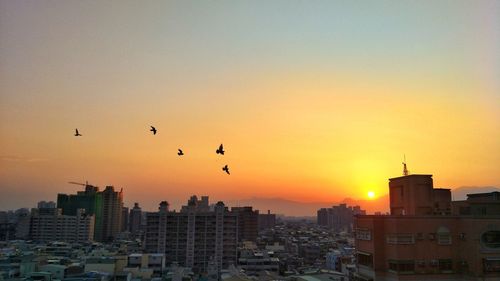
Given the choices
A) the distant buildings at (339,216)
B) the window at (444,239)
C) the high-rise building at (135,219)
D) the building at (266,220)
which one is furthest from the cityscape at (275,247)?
the distant buildings at (339,216)

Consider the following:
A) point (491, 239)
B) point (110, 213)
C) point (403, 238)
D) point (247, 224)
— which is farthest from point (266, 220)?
point (491, 239)

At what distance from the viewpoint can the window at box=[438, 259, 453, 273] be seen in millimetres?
18109

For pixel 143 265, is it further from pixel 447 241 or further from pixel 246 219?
pixel 246 219

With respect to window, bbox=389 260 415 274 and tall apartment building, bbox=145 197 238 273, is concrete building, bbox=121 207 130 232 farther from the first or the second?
window, bbox=389 260 415 274

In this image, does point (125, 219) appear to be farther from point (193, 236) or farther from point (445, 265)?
point (445, 265)

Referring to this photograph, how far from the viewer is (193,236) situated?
185ft

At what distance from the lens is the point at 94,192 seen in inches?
4058

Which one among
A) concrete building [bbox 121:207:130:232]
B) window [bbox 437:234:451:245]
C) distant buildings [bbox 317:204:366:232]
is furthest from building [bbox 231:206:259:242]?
window [bbox 437:234:451:245]

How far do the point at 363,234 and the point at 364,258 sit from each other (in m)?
1.08

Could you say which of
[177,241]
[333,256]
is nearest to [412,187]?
[333,256]

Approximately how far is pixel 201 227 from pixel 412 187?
1567 inches

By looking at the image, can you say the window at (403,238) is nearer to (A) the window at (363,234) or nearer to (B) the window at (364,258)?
(A) the window at (363,234)

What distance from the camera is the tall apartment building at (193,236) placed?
55625mm

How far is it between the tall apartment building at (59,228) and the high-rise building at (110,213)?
13.7m
